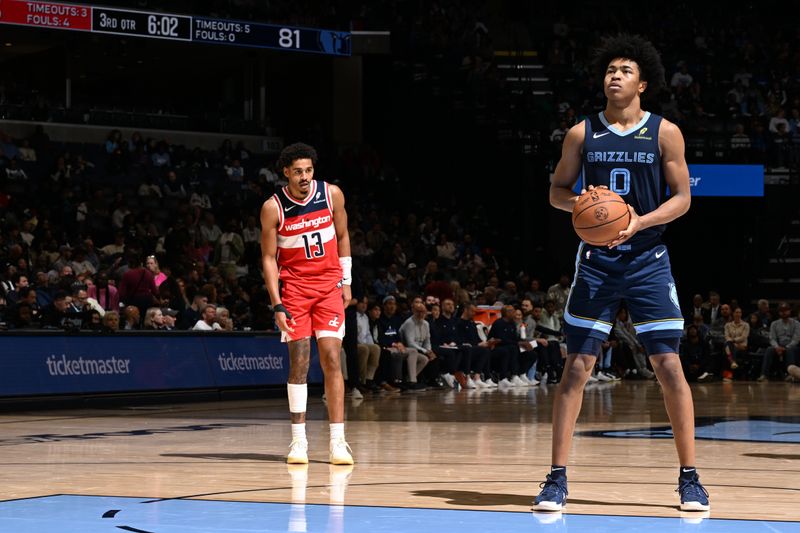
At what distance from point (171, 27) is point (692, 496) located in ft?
77.3

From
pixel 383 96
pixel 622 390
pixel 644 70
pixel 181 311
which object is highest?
pixel 383 96

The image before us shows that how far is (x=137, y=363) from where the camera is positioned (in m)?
15.0

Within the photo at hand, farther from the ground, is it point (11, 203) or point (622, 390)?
point (11, 203)

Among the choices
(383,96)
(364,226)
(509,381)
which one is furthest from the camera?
(383,96)

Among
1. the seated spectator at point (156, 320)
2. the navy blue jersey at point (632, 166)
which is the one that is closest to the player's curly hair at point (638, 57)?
the navy blue jersey at point (632, 166)

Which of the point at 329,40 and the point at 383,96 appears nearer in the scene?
the point at 329,40

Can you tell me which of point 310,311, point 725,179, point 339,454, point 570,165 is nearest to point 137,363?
point 310,311

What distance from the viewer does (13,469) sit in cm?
777

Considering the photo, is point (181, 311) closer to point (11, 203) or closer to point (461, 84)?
point (11, 203)

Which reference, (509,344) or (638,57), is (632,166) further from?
(509,344)

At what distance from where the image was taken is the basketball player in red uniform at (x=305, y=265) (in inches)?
331

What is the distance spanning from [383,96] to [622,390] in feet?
48.6

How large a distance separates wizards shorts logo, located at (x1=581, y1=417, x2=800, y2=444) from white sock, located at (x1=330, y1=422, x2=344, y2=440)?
2971mm

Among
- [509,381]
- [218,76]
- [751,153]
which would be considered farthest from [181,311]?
[218,76]
